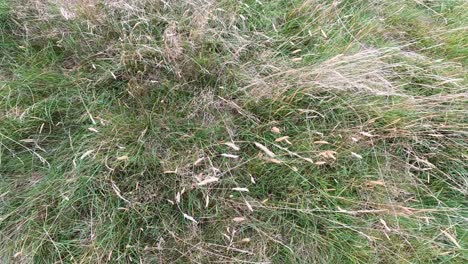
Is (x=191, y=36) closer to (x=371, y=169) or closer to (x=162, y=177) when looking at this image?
(x=162, y=177)

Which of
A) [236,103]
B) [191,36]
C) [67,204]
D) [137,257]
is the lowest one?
[137,257]

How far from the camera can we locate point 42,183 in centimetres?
176

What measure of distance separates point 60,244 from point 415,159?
1621 mm

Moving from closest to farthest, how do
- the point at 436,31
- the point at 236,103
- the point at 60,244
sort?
the point at 60,244 < the point at 236,103 < the point at 436,31

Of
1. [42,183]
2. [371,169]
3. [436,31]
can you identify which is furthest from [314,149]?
[42,183]

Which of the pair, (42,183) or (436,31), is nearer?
(42,183)

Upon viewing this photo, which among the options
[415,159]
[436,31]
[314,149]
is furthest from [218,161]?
[436,31]

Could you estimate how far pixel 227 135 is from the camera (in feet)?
6.20

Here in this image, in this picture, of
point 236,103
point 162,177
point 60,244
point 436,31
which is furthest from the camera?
point 436,31

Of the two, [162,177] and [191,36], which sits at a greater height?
[191,36]

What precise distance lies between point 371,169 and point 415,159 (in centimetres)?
22

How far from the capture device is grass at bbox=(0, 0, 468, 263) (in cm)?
173

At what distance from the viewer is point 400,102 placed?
196 centimetres

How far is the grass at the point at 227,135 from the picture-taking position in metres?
1.73
